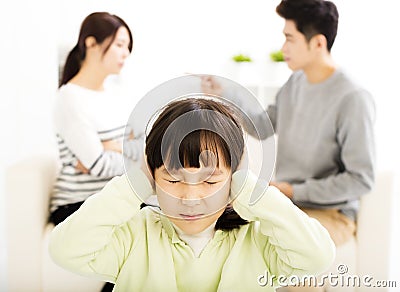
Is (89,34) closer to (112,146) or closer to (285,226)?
(112,146)

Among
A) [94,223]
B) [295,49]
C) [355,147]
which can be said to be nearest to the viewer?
[94,223]

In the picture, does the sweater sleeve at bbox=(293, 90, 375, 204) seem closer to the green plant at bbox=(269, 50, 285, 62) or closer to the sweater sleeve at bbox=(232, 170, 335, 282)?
the green plant at bbox=(269, 50, 285, 62)

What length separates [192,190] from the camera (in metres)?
0.64

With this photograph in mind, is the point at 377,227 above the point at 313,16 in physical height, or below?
below

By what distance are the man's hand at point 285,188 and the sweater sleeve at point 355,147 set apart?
6 centimetres

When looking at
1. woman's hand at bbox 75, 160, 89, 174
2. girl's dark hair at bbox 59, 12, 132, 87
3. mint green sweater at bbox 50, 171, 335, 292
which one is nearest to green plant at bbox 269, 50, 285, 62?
girl's dark hair at bbox 59, 12, 132, 87

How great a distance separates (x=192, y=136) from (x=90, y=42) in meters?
0.70

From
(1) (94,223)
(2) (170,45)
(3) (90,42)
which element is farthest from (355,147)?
(1) (94,223)

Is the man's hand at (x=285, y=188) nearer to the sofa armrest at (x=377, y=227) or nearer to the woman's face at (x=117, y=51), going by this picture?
the sofa armrest at (x=377, y=227)

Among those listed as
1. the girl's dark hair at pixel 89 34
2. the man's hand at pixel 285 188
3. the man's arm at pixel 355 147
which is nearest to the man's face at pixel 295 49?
the man's arm at pixel 355 147

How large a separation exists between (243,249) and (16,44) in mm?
837

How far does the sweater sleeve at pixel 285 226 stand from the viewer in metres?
0.64

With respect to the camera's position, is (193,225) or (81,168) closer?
(193,225)

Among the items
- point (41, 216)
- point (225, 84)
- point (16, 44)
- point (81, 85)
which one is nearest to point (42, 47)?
point (16, 44)
